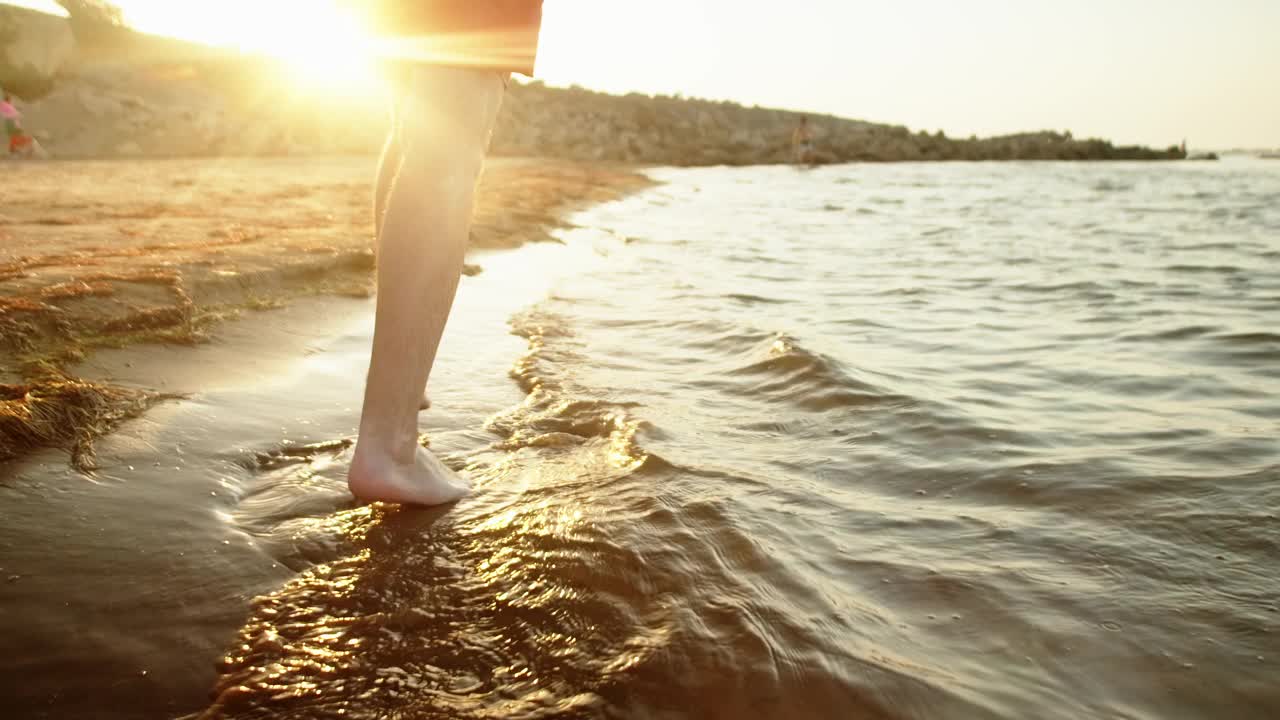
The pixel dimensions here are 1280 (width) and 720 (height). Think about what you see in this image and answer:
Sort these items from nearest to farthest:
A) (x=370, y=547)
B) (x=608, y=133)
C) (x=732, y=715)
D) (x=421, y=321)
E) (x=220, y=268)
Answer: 1. (x=732, y=715)
2. (x=370, y=547)
3. (x=421, y=321)
4. (x=220, y=268)
5. (x=608, y=133)

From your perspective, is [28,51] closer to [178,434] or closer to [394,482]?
[178,434]

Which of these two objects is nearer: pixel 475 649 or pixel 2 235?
pixel 475 649

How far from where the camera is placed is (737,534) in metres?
1.44

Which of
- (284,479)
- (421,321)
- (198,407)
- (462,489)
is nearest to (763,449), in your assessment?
(462,489)

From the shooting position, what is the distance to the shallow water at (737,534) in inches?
41.0

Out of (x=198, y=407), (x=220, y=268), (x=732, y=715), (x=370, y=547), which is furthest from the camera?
(x=220, y=268)

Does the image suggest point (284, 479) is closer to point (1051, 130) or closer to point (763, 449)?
point (763, 449)

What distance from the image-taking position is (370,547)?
4.40ft

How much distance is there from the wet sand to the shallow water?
1cm

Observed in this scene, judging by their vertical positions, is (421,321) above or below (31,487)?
above

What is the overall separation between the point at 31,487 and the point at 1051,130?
5285cm

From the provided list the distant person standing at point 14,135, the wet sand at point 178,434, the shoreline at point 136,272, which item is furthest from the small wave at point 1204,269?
the distant person standing at point 14,135

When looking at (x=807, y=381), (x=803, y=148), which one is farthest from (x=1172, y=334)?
(x=803, y=148)

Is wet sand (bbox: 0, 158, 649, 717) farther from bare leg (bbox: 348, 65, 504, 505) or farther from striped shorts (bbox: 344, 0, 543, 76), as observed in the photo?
striped shorts (bbox: 344, 0, 543, 76)
